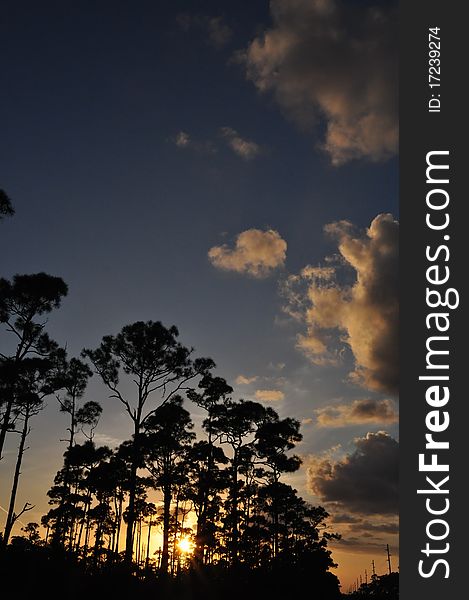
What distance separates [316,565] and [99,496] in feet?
91.3

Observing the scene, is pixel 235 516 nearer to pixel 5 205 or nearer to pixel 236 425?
pixel 236 425

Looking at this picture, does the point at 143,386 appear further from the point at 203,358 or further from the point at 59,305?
the point at 59,305

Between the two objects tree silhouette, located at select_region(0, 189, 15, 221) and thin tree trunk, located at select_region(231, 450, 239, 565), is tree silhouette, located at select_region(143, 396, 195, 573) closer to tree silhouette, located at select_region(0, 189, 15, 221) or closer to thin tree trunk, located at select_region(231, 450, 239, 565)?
thin tree trunk, located at select_region(231, 450, 239, 565)

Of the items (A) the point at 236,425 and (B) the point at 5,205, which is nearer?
(B) the point at 5,205

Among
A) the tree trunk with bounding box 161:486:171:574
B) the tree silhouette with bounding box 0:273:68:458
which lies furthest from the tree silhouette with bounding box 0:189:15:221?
the tree trunk with bounding box 161:486:171:574

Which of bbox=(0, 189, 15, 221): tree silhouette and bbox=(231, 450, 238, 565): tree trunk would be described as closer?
bbox=(0, 189, 15, 221): tree silhouette

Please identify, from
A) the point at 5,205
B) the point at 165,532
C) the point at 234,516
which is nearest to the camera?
the point at 5,205

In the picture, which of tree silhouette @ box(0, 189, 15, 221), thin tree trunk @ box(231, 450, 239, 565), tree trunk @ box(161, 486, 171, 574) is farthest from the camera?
thin tree trunk @ box(231, 450, 239, 565)

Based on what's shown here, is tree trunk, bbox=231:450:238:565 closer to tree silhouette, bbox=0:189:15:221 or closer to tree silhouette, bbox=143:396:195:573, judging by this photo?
tree silhouette, bbox=143:396:195:573

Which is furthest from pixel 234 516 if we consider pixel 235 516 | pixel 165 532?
pixel 165 532

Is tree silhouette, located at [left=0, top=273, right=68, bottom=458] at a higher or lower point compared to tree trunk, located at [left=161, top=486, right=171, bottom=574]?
higher

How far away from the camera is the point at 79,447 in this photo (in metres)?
43.6

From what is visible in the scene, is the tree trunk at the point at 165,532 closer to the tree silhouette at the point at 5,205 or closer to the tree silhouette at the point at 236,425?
the tree silhouette at the point at 236,425

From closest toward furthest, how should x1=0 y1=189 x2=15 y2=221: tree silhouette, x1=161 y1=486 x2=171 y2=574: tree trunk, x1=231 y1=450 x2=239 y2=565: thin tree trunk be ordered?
x1=0 y1=189 x2=15 y2=221: tree silhouette, x1=161 y1=486 x2=171 y2=574: tree trunk, x1=231 y1=450 x2=239 y2=565: thin tree trunk
